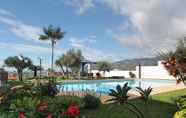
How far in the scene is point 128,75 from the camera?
165 ft

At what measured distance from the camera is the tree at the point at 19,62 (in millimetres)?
40656

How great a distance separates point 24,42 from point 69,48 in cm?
788

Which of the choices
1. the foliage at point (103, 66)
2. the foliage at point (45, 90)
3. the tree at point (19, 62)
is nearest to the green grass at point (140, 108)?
the foliage at point (45, 90)

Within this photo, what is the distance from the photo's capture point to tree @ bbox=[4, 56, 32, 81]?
133ft

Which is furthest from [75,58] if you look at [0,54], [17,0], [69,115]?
[69,115]

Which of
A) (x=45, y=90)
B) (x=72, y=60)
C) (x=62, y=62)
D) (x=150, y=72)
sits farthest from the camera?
(x=62, y=62)

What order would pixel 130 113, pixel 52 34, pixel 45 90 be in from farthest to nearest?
pixel 52 34 < pixel 45 90 < pixel 130 113

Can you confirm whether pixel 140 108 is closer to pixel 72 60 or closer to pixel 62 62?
pixel 72 60

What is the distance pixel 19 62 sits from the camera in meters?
40.8

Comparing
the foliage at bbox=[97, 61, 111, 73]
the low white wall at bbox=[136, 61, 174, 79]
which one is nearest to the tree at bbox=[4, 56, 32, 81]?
the foliage at bbox=[97, 61, 111, 73]

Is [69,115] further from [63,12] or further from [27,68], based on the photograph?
[27,68]

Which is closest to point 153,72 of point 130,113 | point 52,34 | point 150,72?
point 150,72

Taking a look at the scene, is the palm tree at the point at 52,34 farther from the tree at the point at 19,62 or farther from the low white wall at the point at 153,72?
the low white wall at the point at 153,72

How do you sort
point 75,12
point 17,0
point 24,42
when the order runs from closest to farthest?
point 17,0 → point 75,12 → point 24,42
